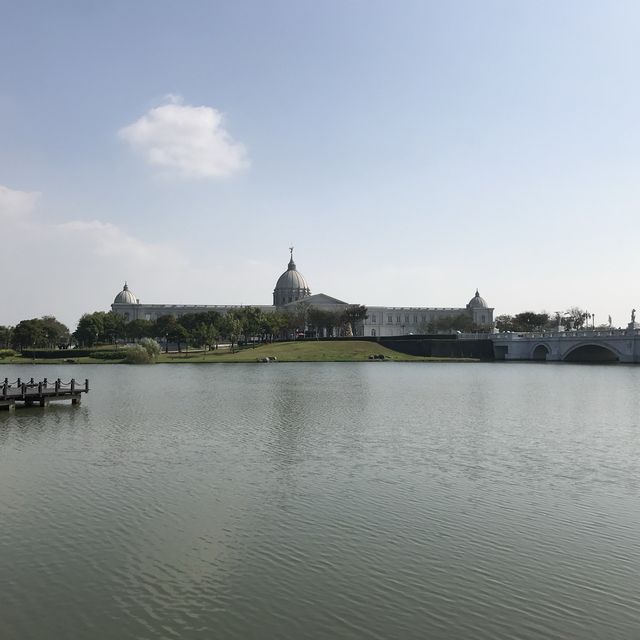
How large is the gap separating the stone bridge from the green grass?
569 inches

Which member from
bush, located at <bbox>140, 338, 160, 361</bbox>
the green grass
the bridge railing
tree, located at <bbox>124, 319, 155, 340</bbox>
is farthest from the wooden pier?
tree, located at <bbox>124, 319, 155, 340</bbox>

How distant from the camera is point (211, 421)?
4466 centimetres

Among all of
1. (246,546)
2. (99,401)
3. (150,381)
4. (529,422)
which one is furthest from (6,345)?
(246,546)

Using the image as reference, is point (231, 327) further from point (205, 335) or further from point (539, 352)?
point (539, 352)

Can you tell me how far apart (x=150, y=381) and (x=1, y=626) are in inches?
2781

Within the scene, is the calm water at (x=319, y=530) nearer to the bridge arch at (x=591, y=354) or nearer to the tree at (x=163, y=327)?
the bridge arch at (x=591, y=354)

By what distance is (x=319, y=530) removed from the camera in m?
20.9

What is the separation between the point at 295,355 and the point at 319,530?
124014 mm

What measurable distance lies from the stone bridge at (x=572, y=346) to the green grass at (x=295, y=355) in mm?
14463

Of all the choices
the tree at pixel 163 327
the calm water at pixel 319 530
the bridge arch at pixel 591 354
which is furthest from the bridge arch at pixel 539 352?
the calm water at pixel 319 530

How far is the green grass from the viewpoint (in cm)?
13525

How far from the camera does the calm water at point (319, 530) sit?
14.9 metres

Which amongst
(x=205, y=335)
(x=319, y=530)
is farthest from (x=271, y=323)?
(x=319, y=530)

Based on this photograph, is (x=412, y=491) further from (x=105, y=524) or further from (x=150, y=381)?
(x=150, y=381)
